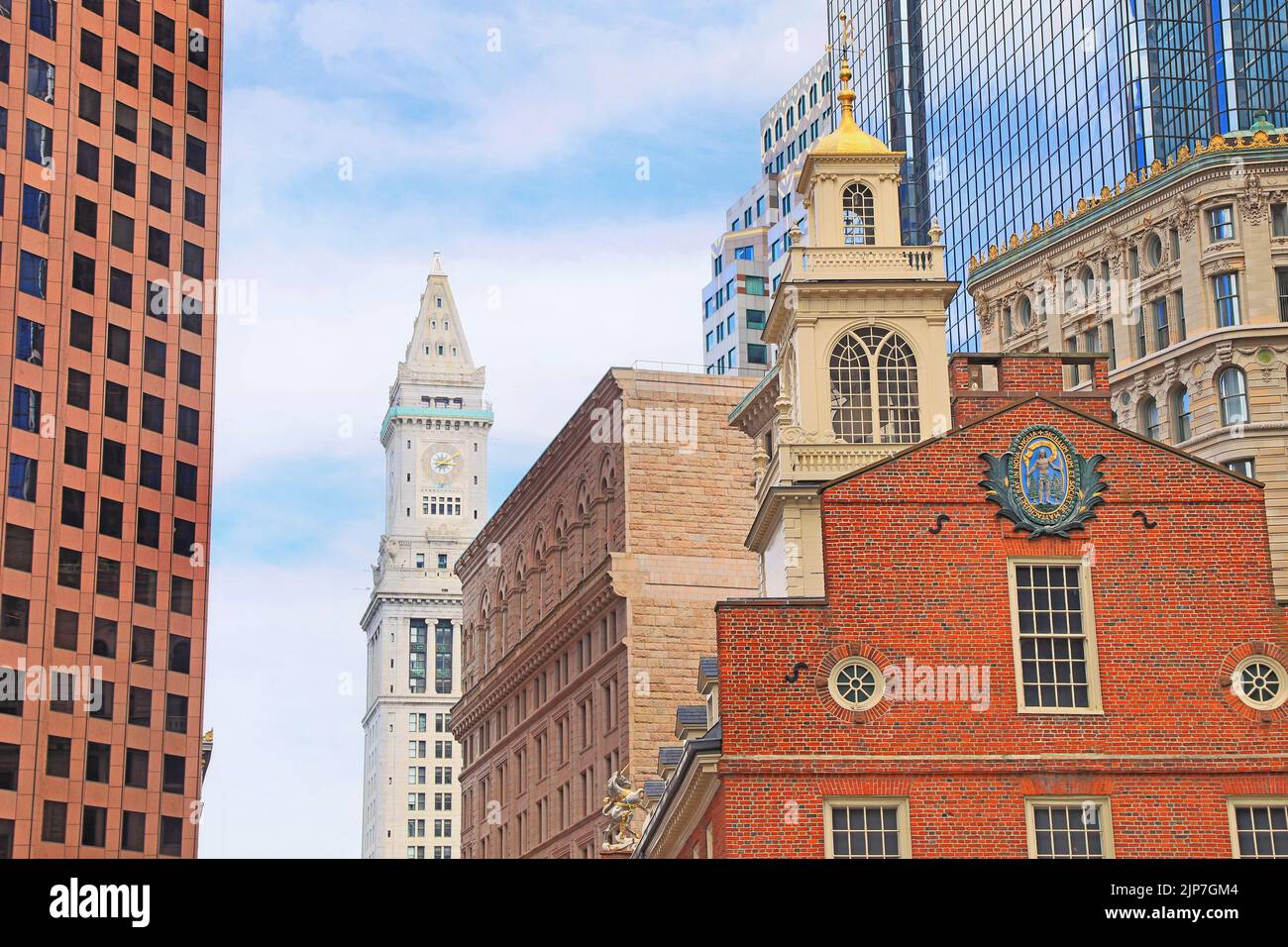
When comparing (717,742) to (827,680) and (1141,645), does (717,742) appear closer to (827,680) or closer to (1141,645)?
(827,680)

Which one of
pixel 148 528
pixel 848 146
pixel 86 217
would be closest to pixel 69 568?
pixel 148 528

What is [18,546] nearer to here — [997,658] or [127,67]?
[127,67]

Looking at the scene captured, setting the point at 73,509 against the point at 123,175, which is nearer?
the point at 73,509

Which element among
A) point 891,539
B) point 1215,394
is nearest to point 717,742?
point 891,539

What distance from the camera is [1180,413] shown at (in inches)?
→ 3659

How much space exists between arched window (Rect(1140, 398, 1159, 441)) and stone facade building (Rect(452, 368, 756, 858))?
18.9 metres

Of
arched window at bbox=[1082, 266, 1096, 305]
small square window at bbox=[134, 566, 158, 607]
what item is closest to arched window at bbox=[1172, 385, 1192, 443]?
arched window at bbox=[1082, 266, 1096, 305]

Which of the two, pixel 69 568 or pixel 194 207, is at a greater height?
→ pixel 194 207

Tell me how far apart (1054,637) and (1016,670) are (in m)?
1.21

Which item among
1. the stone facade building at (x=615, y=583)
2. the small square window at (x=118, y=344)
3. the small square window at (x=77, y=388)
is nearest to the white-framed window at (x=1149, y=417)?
the stone facade building at (x=615, y=583)

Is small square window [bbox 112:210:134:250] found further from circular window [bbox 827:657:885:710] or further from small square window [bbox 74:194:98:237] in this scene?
circular window [bbox 827:657:885:710]

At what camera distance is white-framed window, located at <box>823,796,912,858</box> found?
131 feet

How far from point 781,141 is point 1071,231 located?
285 feet

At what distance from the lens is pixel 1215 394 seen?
3585 inches
